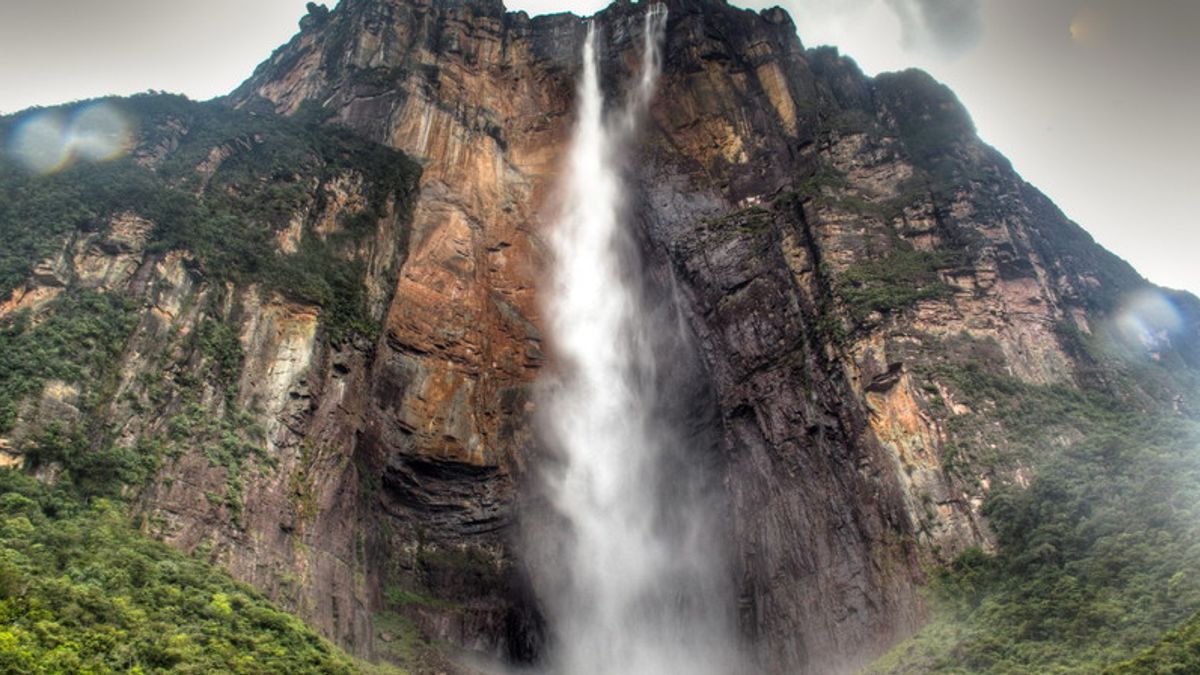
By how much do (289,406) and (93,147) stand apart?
48.8 feet

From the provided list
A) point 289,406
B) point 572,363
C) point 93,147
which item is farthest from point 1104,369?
point 93,147

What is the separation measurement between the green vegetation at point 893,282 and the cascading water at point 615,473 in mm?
8882

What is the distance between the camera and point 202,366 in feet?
84.1

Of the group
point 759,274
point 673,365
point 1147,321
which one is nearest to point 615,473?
point 673,365

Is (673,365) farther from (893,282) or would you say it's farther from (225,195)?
(225,195)

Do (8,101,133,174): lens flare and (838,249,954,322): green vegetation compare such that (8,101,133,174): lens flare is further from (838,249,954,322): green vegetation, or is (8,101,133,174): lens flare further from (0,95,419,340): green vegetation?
(838,249,954,322): green vegetation

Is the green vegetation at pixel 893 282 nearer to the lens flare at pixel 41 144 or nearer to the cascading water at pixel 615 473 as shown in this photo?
the cascading water at pixel 615 473

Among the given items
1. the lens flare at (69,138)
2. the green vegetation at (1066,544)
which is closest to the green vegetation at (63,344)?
the lens flare at (69,138)

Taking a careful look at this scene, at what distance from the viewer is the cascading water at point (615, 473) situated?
30.2 metres

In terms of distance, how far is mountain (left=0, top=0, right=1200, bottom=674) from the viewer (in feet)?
75.4

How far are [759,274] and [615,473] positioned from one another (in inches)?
422

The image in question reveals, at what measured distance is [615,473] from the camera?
35406 mm

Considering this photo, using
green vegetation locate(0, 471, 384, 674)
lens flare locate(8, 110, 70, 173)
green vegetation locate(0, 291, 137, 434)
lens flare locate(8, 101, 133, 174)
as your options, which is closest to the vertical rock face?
green vegetation locate(0, 291, 137, 434)

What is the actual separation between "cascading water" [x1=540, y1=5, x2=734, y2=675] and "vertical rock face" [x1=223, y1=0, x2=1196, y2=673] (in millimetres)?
1443
